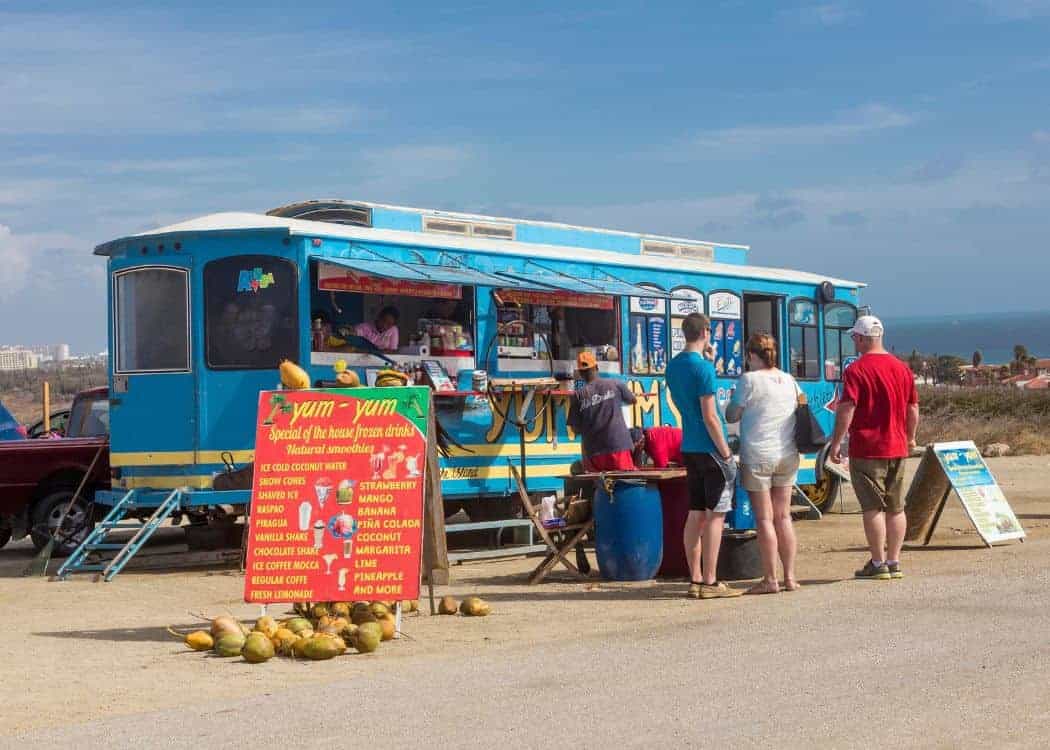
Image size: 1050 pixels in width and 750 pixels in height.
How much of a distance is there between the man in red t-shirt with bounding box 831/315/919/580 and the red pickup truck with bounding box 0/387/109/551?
788 cm

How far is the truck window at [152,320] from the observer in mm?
13375

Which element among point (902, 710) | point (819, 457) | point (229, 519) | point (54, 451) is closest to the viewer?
point (902, 710)

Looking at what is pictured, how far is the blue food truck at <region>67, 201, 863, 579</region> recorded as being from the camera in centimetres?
1321

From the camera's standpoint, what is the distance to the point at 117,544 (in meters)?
13.5

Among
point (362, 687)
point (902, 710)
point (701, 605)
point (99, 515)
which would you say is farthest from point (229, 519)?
point (902, 710)

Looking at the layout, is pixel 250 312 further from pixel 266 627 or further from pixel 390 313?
pixel 266 627

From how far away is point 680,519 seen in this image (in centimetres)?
1174

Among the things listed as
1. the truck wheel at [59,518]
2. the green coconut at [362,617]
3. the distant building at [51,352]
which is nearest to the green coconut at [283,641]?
the green coconut at [362,617]

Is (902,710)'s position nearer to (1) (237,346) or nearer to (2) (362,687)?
(2) (362,687)

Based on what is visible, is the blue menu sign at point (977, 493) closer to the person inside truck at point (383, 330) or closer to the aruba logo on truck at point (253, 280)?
the person inside truck at point (383, 330)

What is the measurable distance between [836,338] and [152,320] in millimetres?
8766

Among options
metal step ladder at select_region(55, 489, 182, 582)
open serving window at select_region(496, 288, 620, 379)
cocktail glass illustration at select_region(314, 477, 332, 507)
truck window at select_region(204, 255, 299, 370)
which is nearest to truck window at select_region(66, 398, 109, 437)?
metal step ladder at select_region(55, 489, 182, 582)

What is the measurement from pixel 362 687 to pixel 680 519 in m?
4.50

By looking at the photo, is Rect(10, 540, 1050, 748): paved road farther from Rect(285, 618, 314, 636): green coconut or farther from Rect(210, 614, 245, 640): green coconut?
Rect(210, 614, 245, 640): green coconut
